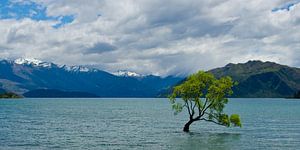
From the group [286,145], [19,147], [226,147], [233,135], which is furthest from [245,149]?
[19,147]

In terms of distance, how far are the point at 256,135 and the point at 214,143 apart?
1852 cm

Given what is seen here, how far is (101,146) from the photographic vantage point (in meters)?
68.2

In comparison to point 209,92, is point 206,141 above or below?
below

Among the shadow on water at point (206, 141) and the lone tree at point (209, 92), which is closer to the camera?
the shadow on water at point (206, 141)

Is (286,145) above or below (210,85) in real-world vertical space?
below

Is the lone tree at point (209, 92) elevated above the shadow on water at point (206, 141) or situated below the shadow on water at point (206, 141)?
above

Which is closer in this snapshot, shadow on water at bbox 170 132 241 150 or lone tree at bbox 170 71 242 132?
shadow on water at bbox 170 132 241 150

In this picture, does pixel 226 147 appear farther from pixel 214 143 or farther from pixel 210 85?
pixel 210 85

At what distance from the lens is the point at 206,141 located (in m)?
74.9

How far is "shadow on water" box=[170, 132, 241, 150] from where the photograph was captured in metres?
→ 67.9

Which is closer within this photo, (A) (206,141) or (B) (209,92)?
(A) (206,141)

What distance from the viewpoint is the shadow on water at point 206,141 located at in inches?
2672

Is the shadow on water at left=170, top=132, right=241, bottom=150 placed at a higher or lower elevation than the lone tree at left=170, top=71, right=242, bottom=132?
lower

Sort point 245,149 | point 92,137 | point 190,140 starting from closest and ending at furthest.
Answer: point 245,149
point 190,140
point 92,137
